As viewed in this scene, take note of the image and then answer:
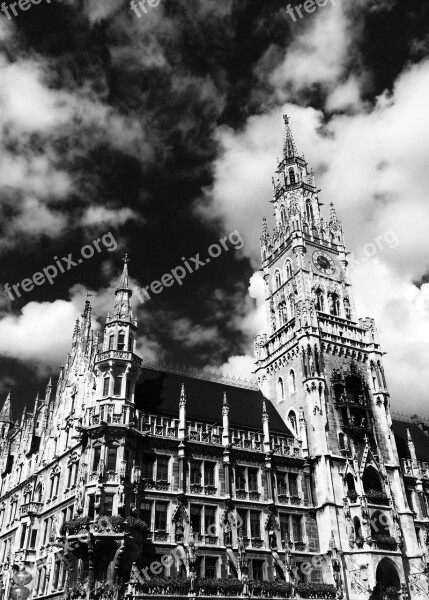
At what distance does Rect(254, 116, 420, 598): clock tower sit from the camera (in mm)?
49062

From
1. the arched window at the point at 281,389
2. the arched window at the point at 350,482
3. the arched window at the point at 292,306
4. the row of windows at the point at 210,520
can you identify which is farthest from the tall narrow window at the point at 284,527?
the arched window at the point at 292,306

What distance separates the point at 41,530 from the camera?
4950cm

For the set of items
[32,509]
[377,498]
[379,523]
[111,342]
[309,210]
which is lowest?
[379,523]

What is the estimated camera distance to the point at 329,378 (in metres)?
56.1

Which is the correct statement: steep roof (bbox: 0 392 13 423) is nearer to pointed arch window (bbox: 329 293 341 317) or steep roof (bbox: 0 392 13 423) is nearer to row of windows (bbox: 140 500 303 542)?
row of windows (bbox: 140 500 303 542)

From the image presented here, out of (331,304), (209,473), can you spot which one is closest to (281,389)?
(331,304)

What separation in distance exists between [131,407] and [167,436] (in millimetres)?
4004

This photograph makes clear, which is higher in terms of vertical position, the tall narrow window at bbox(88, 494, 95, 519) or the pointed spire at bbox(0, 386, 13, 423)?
the pointed spire at bbox(0, 386, 13, 423)

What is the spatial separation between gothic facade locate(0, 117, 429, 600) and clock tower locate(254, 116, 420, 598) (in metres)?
0.17

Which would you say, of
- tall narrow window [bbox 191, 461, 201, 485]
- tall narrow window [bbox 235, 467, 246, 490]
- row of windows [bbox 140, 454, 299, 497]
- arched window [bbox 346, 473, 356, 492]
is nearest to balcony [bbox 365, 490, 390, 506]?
arched window [bbox 346, 473, 356, 492]

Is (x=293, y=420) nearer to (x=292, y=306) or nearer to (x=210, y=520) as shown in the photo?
(x=292, y=306)

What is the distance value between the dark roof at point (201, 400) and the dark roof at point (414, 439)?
1468 cm

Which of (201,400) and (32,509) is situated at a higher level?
(201,400)

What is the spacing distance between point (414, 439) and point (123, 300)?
39.8 m
